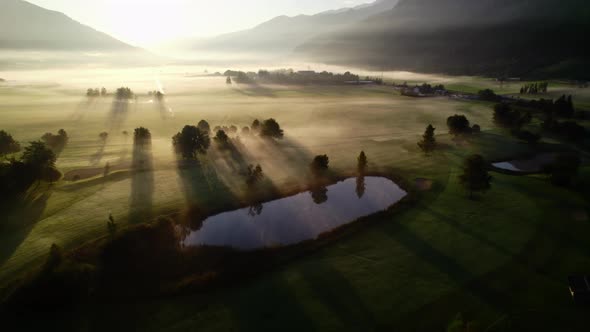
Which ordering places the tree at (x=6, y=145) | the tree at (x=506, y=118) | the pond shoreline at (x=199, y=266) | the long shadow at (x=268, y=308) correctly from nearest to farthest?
the long shadow at (x=268, y=308) < the pond shoreline at (x=199, y=266) < the tree at (x=6, y=145) < the tree at (x=506, y=118)

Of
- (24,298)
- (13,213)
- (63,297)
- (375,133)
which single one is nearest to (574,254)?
(63,297)

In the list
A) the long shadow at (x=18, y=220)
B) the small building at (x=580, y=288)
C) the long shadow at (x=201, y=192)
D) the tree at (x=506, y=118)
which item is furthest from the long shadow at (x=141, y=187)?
the tree at (x=506, y=118)

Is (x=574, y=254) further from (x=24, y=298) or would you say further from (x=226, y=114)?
(x=226, y=114)

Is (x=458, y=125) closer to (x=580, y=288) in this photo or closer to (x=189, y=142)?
(x=580, y=288)

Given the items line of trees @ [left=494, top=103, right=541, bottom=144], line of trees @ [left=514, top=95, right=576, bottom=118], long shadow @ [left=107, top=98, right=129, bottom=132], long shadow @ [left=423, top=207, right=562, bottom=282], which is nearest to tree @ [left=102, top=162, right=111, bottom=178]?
long shadow @ [left=107, top=98, right=129, bottom=132]

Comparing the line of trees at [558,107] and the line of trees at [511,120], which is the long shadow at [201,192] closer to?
the line of trees at [511,120]

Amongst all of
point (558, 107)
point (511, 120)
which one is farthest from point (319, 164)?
point (558, 107)

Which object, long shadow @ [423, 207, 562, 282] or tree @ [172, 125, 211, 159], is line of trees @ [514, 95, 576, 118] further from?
tree @ [172, 125, 211, 159]
